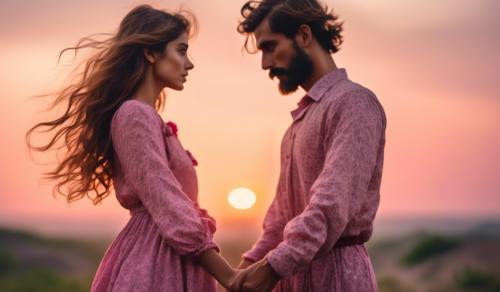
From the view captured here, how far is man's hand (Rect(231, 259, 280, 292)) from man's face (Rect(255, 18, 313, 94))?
0.93 metres

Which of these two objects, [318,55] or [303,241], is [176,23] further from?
[303,241]

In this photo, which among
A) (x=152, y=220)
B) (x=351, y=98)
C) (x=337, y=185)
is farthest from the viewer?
(x=152, y=220)

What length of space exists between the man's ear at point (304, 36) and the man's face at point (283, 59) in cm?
2

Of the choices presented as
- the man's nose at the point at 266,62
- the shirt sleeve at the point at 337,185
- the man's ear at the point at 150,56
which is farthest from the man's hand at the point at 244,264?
the man's ear at the point at 150,56

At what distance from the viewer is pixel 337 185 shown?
131 inches

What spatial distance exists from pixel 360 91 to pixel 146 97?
1.00m

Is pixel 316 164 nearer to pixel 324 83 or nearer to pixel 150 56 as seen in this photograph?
pixel 324 83

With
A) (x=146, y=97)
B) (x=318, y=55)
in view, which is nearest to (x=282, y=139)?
(x=318, y=55)

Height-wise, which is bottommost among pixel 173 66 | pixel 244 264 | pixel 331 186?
pixel 244 264

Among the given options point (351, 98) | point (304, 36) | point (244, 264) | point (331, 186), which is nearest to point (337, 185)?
point (331, 186)

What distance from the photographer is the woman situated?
11.4 ft

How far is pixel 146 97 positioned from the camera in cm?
378

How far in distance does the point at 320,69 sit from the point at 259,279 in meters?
1.06

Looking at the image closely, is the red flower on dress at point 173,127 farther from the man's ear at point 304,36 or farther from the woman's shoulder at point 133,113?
the man's ear at point 304,36
